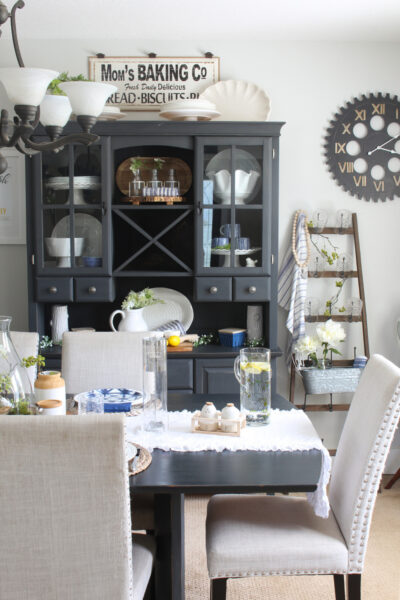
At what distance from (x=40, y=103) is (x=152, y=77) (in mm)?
1755

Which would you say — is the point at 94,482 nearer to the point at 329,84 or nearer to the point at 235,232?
the point at 235,232

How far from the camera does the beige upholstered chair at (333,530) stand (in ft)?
5.92

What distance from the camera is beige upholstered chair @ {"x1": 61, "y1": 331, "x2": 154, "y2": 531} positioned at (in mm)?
2619

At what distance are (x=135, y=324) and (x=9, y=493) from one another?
80.6 inches

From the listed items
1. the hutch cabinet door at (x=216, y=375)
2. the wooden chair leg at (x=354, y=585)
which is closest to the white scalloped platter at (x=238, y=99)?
the hutch cabinet door at (x=216, y=375)

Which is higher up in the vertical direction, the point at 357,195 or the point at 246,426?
the point at 357,195

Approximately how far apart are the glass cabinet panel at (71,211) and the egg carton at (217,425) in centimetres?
148

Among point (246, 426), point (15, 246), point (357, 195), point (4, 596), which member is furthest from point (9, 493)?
point (357, 195)

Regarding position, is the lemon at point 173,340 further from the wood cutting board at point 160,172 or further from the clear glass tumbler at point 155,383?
the clear glass tumbler at point 155,383

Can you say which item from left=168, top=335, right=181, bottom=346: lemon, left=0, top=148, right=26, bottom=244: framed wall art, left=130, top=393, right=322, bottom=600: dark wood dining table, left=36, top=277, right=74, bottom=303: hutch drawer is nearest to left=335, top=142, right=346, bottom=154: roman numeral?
left=168, top=335, right=181, bottom=346: lemon

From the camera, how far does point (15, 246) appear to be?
3670 mm

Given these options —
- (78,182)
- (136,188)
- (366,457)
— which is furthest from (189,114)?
(366,457)

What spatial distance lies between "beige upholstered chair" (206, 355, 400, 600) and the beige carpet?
573 mm

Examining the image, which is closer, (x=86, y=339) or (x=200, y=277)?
(x=86, y=339)
